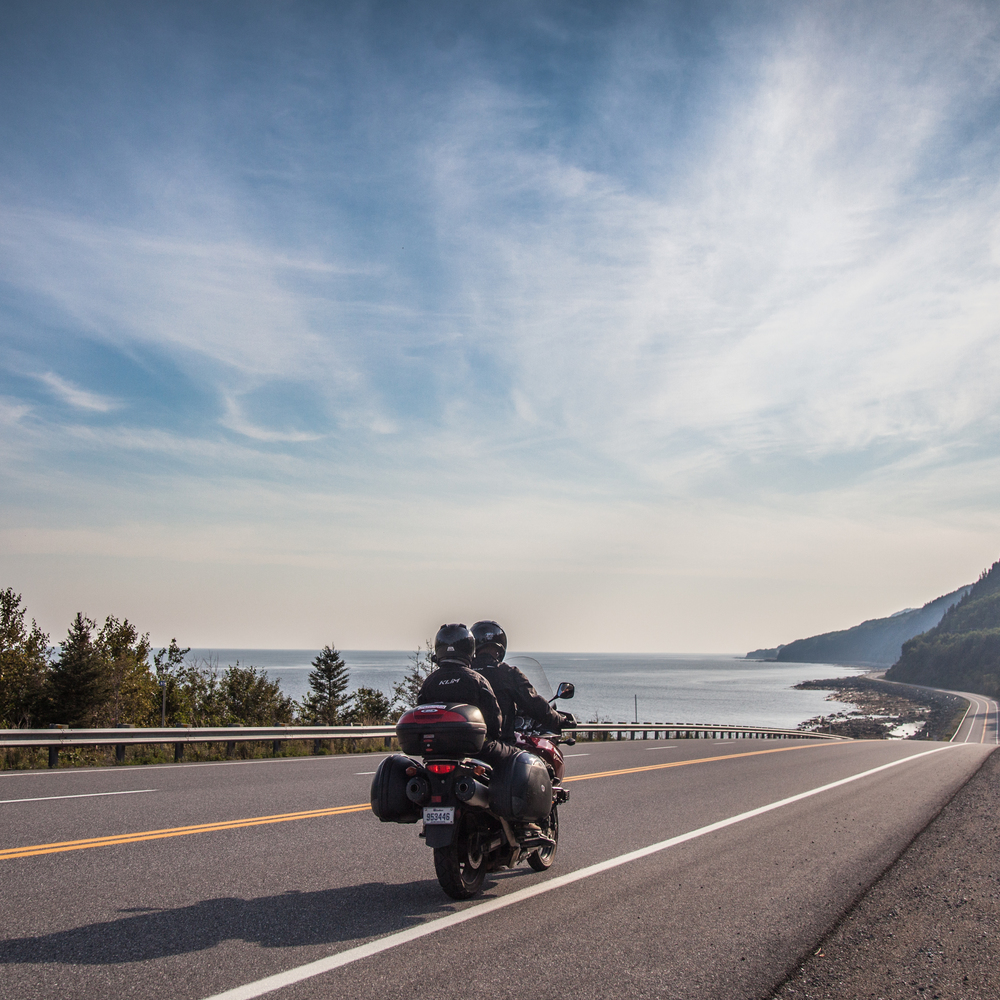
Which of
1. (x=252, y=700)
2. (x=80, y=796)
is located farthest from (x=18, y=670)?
(x=80, y=796)

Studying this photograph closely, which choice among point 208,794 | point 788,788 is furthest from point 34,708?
point 788,788

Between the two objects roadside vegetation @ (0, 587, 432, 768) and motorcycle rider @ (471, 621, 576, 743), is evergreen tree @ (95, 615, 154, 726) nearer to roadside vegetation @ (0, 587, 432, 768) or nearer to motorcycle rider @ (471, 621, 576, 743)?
roadside vegetation @ (0, 587, 432, 768)

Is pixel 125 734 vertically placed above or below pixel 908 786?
above

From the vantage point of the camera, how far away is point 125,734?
14719mm

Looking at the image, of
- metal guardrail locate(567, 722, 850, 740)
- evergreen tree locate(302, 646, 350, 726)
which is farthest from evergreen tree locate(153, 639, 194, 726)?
metal guardrail locate(567, 722, 850, 740)

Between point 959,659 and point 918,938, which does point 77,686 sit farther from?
point 959,659

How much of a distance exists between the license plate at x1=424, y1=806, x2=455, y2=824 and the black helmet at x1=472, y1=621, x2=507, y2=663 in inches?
55.0

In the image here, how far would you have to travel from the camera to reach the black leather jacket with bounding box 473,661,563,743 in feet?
20.0

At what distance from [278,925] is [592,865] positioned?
288 centimetres

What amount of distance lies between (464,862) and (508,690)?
1302mm

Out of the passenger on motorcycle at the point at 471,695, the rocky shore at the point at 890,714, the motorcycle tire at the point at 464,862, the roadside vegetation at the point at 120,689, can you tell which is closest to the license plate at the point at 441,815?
the motorcycle tire at the point at 464,862

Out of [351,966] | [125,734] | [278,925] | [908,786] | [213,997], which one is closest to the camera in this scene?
[213,997]

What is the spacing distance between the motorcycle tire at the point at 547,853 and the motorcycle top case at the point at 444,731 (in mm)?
1442

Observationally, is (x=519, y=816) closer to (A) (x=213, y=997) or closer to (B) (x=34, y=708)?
(A) (x=213, y=997)
